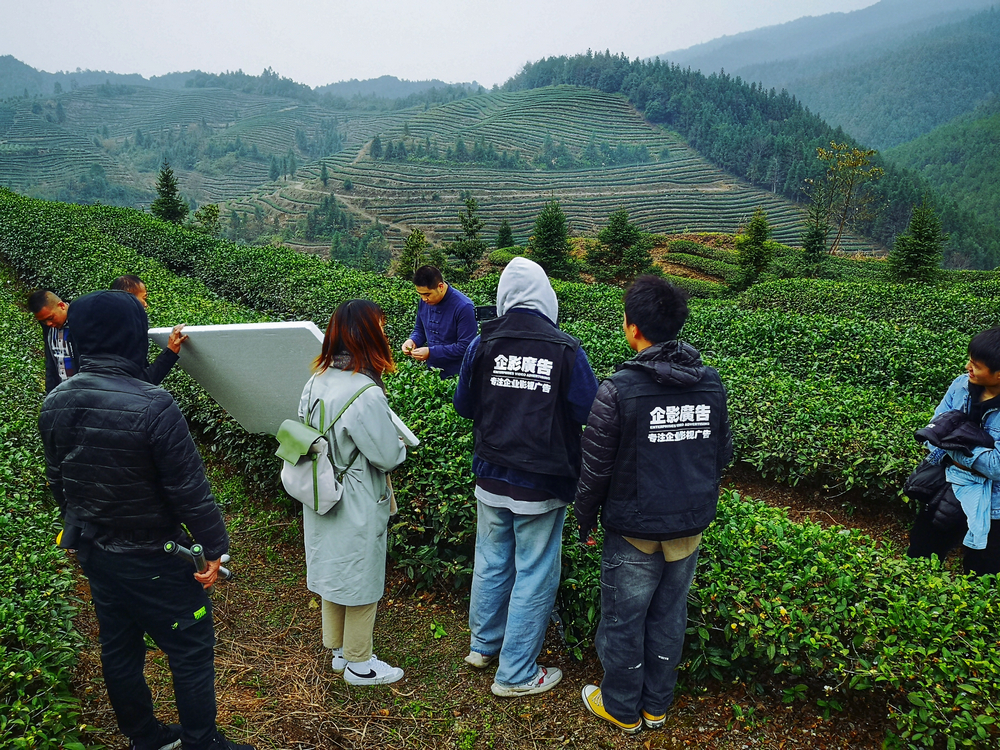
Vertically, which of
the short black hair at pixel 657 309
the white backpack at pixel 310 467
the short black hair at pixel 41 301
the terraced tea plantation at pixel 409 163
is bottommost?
the white backpack at pixel 310 467

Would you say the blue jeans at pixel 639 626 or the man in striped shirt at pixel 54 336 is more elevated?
the man in striped shirt at pixel 54 336

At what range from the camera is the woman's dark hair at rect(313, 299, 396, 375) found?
89.9 inches

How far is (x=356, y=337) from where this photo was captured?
2.28 m

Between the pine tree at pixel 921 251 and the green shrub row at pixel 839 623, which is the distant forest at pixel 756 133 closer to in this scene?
the pine tree at pixel 921 251

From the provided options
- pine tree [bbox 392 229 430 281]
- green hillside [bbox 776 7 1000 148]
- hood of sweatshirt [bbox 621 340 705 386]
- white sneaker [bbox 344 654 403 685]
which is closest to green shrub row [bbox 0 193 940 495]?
white sneaker [bbox 344 654 403 685]

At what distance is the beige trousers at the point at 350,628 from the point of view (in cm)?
246

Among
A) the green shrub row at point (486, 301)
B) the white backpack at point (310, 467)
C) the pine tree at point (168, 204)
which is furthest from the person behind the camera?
the pine tree at point (168, 204)

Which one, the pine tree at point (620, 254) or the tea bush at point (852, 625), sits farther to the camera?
the pine tree at point (620, 254)

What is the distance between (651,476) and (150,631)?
1719mm

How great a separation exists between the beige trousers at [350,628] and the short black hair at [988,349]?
9.50ft

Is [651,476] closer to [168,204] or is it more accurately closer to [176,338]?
[176,338]

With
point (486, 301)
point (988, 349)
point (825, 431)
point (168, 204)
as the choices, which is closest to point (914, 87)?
point (168, 204)

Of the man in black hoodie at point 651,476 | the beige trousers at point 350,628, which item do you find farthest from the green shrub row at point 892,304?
the beige trousers at point 350,628

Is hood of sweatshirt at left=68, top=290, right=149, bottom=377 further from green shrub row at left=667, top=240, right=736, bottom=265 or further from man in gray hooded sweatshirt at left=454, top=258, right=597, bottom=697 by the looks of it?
green shrub row at left=667, top=240, right=736, bottom=265
